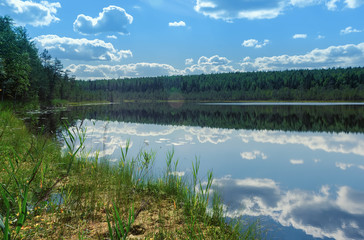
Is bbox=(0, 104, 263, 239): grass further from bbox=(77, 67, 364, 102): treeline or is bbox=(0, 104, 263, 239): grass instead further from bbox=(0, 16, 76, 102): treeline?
bbox=(77, 67, 364, 102): treeline

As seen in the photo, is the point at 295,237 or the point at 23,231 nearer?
the point at 23,231

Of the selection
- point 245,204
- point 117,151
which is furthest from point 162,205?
point 117,151

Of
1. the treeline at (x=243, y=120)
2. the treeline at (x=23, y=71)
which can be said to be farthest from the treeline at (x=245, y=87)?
the treeline at (x=243, y=120)

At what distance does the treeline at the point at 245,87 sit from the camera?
103688 mm

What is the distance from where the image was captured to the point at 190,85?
481 ft

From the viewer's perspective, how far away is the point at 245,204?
629cm

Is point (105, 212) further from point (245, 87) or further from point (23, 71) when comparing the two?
point (245, 87)

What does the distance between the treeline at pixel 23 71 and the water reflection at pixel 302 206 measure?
716 centimetres

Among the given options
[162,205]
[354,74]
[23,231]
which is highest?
[354,74]

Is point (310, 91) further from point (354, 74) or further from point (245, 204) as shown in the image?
point (245, 204)

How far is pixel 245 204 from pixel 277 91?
114 metres

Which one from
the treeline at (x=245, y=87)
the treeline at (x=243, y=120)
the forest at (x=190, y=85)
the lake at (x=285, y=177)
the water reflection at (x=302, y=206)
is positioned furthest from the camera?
the treeline at (x=245, y=87)

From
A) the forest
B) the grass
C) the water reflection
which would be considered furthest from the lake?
the forest

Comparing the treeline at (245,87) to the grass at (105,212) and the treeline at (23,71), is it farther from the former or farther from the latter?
the grass at (105,212)
